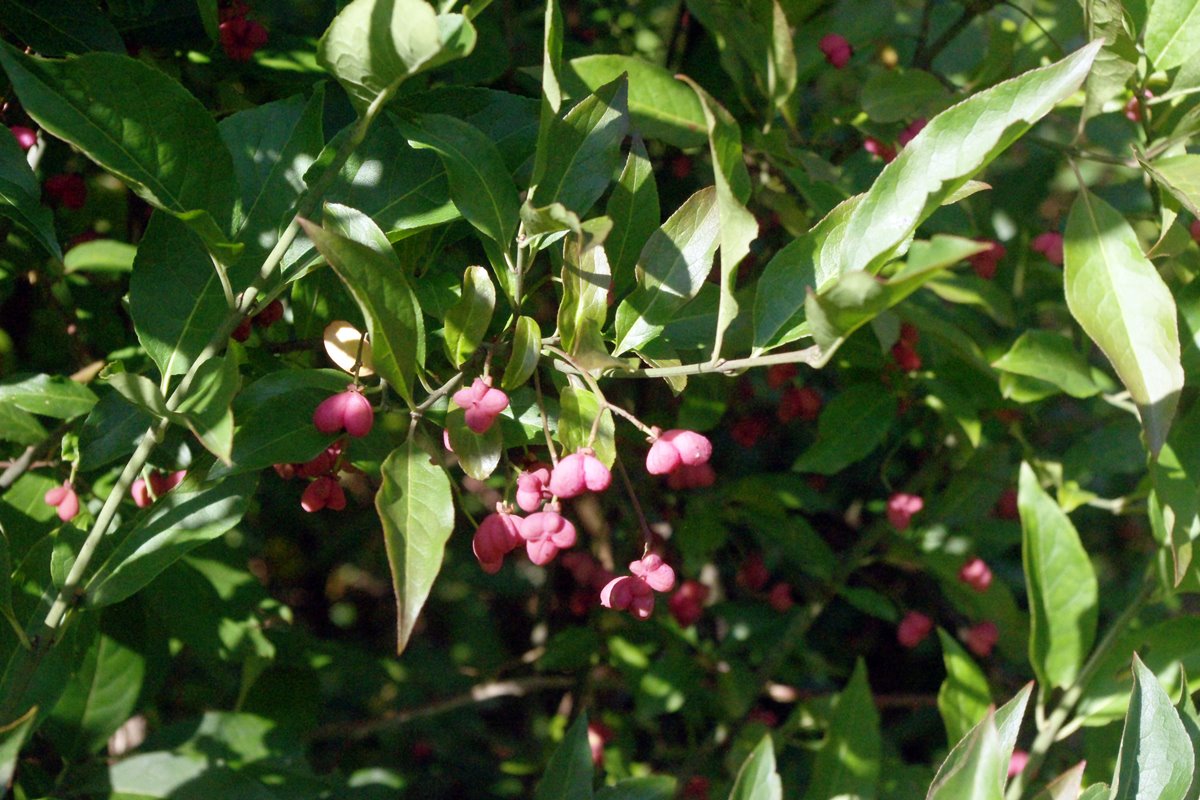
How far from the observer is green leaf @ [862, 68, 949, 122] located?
1361 mm

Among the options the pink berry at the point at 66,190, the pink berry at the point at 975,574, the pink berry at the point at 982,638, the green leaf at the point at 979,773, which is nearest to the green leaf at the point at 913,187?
the green leaf at the point at 979,773

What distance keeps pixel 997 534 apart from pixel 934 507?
0.19 metres

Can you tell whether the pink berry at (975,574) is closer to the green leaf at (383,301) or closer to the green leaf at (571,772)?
the green leaf at (571,772)

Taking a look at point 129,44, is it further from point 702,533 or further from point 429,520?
point 702,533

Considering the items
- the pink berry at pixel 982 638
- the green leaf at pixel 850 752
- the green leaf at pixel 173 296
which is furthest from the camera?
the pink berry at pixel 982 638

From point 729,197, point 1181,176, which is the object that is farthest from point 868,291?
point 1181,176

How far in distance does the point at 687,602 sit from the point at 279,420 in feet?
3.35

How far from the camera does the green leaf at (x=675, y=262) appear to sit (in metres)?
0.92

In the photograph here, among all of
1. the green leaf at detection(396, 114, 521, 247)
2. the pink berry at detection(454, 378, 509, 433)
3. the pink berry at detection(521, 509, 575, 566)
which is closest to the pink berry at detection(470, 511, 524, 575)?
the pink berry at detection(521, 509, 575, 566)

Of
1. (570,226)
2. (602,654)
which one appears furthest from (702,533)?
(570,226)

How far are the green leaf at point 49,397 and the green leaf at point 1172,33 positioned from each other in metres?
1.13

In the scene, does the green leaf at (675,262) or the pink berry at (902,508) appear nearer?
the green leaf at (675,262)

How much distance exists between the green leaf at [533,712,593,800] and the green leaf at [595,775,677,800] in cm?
4

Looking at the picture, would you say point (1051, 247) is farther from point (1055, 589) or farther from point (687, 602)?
point (687, 602)
